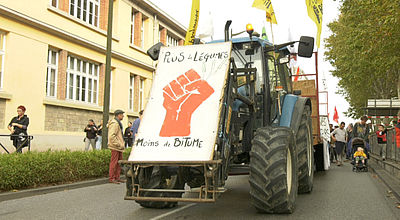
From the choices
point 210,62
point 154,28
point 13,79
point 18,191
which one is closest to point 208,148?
point 210,62

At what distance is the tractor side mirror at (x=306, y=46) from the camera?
6.53 m

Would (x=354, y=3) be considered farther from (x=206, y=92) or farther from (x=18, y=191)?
(x=18, y=191)

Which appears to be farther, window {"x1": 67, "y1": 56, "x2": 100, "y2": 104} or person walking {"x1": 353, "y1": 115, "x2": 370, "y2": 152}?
window {"x1": 67, "y1": 56, "x2": 100, "y2": 104}

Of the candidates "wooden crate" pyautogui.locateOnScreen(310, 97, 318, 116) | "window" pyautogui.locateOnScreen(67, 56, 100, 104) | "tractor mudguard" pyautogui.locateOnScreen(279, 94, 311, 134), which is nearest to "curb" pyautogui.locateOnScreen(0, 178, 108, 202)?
"tractor mudguard" pyautogui.locateOnScreen(279, 94, 311, 134)

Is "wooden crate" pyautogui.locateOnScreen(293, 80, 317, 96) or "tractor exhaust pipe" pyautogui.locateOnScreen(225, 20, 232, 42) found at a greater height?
"tractor exhaust pipe" pyautogui.locateOnScreen(225, 20, 232, 42)

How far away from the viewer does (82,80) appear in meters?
21.0

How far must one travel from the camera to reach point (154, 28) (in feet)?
91.8

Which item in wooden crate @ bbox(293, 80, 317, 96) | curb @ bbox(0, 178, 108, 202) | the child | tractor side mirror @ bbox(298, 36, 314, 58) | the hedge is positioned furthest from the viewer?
the child

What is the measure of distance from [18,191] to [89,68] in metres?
14.4

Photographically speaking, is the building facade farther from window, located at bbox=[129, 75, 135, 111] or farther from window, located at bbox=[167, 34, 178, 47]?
window, located at bbox=[167, 34, 178, 47]

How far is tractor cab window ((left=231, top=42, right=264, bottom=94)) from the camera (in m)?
7.03

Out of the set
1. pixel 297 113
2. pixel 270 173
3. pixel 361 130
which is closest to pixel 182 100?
pixel 270 173

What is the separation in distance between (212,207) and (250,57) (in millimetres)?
2620

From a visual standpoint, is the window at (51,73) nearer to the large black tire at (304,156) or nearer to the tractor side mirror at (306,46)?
the large black tire at (304,156)
